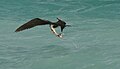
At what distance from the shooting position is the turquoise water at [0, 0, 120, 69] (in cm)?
1027

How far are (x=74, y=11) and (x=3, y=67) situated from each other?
6.04 metres

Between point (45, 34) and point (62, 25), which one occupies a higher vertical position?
point (62, 25)

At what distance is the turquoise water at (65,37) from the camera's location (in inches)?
404

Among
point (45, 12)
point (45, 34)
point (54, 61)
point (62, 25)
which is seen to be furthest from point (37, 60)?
point (62, 25)

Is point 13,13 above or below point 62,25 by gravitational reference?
below

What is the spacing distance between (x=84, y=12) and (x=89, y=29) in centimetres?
200

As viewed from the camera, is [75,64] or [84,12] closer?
[75,64]

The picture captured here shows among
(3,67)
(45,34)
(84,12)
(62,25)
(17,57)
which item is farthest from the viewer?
(84,12)

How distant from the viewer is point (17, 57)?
426 inches

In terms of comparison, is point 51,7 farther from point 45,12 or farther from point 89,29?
point 89,29

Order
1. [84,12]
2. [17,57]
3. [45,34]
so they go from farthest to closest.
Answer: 1. [84,12]
2. [45,34]
3. [17,57]

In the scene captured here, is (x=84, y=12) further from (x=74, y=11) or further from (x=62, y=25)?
(x=62, y=25)

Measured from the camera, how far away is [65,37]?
1289 centimetres

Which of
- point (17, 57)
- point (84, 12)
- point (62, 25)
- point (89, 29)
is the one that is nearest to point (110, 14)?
point (84, 12)
